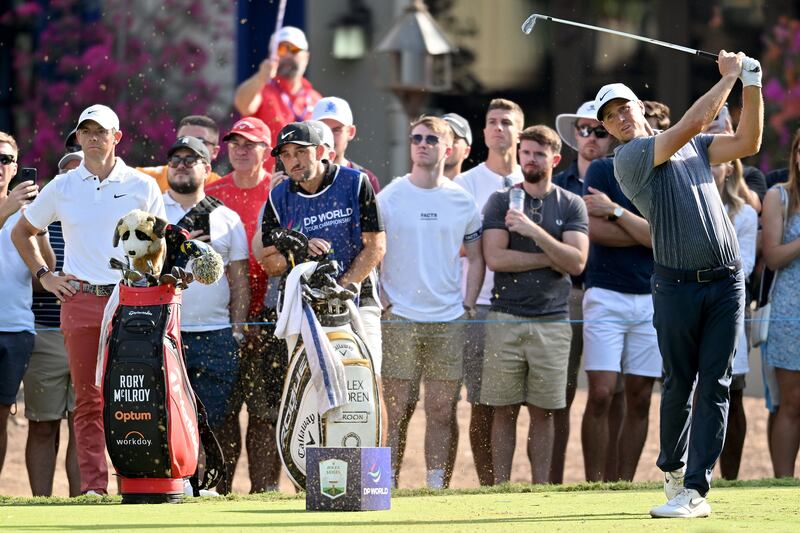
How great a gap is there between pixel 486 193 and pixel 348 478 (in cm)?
322

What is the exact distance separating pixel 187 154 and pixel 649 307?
2.73 meters

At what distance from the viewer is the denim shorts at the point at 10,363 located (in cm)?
938

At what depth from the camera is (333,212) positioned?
910 cm

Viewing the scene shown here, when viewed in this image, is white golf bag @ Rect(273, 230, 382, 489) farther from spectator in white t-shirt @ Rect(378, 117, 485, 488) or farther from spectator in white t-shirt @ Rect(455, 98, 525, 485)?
spectator in white t-shirt @ Rect(455, 98, 525, 485)

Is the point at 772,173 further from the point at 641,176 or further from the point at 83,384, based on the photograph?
the point at 83,384

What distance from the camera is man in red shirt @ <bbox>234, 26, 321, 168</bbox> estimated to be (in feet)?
37.3

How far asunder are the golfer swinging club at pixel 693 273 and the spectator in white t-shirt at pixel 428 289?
2086 mm

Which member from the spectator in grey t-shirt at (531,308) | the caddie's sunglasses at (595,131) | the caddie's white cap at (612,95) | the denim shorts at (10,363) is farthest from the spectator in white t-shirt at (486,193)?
the denim shorts at (10,363)

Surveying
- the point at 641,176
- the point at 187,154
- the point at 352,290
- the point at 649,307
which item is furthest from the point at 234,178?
the point at 641,176

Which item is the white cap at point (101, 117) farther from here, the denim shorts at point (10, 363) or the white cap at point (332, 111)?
the white cap at point (332, 111)

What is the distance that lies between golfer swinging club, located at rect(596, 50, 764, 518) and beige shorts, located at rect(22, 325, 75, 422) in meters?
3.58

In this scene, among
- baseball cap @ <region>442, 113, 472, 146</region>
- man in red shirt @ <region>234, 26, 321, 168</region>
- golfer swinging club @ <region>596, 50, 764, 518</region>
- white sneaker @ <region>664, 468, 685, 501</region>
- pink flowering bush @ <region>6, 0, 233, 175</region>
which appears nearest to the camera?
golfer swinging club @ <region>596, 50, 764, 518</region>

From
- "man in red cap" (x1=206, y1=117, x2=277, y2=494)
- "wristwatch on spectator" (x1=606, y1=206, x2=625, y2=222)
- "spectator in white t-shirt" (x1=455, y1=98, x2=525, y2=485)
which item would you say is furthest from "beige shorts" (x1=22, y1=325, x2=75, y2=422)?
"wristwatch on spectator" (x1=606, y1=206, x2=625, y2=222)

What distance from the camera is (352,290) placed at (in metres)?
8.97
